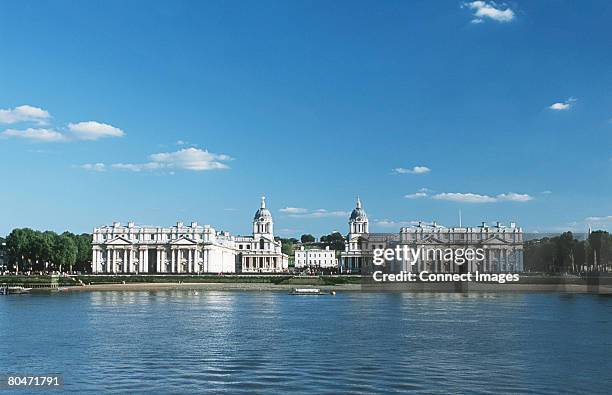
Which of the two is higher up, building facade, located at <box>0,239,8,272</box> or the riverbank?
building facade, located at <box>0,239,8,272</box>

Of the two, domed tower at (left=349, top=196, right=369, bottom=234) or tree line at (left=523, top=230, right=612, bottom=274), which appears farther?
domed tower at (left=349, top=196, right=369, bottom=234)

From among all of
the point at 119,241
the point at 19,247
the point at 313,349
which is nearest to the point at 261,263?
the point at 119,241

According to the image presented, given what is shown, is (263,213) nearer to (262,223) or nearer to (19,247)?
(262,223)

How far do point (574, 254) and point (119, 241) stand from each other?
94.2m

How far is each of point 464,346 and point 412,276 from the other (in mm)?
93852

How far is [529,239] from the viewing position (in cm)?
15362

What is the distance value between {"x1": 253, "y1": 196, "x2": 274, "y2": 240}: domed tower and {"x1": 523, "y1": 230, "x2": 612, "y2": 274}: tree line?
75606 millimetres

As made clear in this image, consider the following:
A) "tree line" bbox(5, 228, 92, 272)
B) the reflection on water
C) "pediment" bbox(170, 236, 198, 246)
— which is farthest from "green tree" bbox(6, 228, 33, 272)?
the reflection on water

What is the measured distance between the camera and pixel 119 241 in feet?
540

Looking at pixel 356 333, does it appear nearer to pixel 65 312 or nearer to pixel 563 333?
pixel 563 333

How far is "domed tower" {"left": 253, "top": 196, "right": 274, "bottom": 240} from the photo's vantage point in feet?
645

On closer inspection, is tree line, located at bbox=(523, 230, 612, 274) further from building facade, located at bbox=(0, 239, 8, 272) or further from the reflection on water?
building facade, located at bbox=(0, 239, 8, 272)

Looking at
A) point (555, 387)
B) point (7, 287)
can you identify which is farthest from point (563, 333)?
point (7, 287)

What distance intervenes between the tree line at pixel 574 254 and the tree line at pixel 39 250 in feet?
299
